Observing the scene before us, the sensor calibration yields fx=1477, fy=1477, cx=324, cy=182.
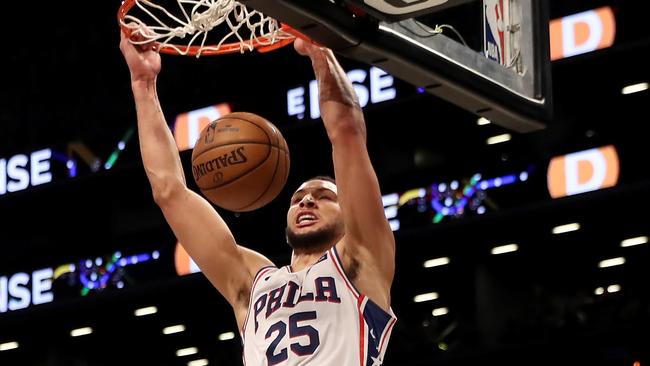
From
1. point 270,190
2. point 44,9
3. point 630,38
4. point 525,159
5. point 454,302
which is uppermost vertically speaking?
point 44,9

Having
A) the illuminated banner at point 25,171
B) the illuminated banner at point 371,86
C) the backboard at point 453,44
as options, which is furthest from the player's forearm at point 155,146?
the illuminated banner at point 25,171

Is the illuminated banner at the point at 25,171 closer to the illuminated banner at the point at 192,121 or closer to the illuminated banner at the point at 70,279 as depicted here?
the illuminated banner at the point at 70,279

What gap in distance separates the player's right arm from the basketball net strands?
0.17 meters

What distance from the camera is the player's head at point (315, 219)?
5.60 metres

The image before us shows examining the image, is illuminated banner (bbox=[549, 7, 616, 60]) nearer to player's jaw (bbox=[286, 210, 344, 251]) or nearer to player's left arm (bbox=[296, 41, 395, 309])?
player's jaw (bbox=[286, 210, 344, 251])

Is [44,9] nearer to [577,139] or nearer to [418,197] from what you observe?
[418,197]

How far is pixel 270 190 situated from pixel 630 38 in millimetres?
8794

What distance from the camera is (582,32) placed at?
1403 centimetres

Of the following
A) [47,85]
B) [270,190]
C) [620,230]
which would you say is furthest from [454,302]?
[270,190]

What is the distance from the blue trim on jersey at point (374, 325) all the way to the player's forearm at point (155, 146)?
3.29 feet

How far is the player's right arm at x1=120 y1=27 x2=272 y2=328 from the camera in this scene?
5.71m

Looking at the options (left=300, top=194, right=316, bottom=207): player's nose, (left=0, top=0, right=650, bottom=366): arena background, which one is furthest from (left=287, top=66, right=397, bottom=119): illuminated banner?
(left=300, top=194, right=316, bottom=207): player's nose

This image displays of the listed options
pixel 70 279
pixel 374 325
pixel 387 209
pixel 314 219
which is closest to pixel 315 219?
pixel 314 219

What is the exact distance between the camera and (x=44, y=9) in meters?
18.3
